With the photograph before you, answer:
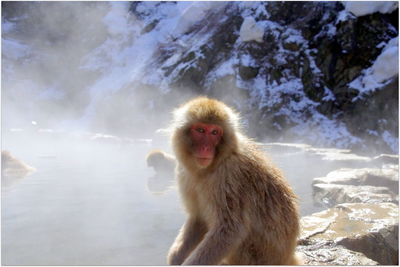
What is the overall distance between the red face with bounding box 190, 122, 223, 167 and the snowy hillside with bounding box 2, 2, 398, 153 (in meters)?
11.1

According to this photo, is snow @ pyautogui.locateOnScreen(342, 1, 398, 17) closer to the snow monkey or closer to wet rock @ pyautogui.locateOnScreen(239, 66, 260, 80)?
wet rock @ pyautogui.locateOnScreen(239, 66, 260, 80)

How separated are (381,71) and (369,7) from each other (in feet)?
8.22

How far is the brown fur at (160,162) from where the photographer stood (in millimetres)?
6129

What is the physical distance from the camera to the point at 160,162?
6.23 m

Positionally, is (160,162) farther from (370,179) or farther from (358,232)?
(358,232)

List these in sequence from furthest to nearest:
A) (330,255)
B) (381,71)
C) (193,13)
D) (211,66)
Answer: (193,13), (211,66), (381,71), (330,255)

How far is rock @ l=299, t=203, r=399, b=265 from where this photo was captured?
2.40 metres

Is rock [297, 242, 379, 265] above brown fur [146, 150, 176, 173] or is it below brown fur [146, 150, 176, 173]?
below

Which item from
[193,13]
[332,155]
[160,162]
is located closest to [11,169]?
[160,162]

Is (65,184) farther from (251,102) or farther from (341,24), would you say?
(341,24)

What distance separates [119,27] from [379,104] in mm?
17690

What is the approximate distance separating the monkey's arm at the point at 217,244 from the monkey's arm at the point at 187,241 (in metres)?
0.32

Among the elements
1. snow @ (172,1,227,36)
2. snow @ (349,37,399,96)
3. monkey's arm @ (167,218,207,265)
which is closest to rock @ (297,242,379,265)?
monkey's arm @ (167,218,207,265)

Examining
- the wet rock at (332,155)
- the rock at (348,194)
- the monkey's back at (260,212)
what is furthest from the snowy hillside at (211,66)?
the monkey's back at (260,212)
